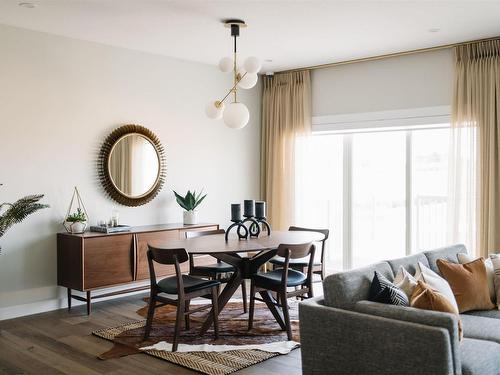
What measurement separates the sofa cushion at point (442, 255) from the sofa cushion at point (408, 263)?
69 mm

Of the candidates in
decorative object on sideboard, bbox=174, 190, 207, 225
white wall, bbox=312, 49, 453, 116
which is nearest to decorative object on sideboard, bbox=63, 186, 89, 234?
decorative object on sideboard, bbox=174, 190, 207, 225

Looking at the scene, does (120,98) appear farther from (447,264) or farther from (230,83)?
(447,264)

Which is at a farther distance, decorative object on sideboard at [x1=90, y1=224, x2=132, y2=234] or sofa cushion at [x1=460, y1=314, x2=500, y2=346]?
decorative object on sideboard at [x1=90, y1=224, x2=132, y2=234]

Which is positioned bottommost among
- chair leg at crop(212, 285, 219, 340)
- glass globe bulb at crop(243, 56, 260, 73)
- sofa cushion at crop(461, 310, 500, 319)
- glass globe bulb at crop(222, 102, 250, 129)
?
chair leg at crop(212, 285, 219, 340)

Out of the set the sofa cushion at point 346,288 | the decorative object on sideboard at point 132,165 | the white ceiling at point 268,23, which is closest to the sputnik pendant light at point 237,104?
the white ceiling at point 268,23

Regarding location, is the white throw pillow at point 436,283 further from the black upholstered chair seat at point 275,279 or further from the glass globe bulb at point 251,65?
the glass globe bulb at point 251,65

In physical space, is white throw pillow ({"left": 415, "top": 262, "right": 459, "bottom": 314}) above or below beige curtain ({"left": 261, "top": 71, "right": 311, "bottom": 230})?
below

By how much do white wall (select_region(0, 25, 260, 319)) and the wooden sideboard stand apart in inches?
7.4

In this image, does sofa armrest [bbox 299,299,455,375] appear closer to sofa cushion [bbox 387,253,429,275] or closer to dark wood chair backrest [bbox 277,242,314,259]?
sofa cushion [bbox 387,253,429,275]

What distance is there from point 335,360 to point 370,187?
3.95 metres

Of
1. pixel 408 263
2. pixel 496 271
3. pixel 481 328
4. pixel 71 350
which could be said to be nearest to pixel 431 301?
pixel 481 328

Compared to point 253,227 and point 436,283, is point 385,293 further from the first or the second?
point 253,227

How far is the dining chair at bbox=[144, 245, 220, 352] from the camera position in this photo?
3.89 metres

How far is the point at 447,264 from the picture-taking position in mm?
3725
